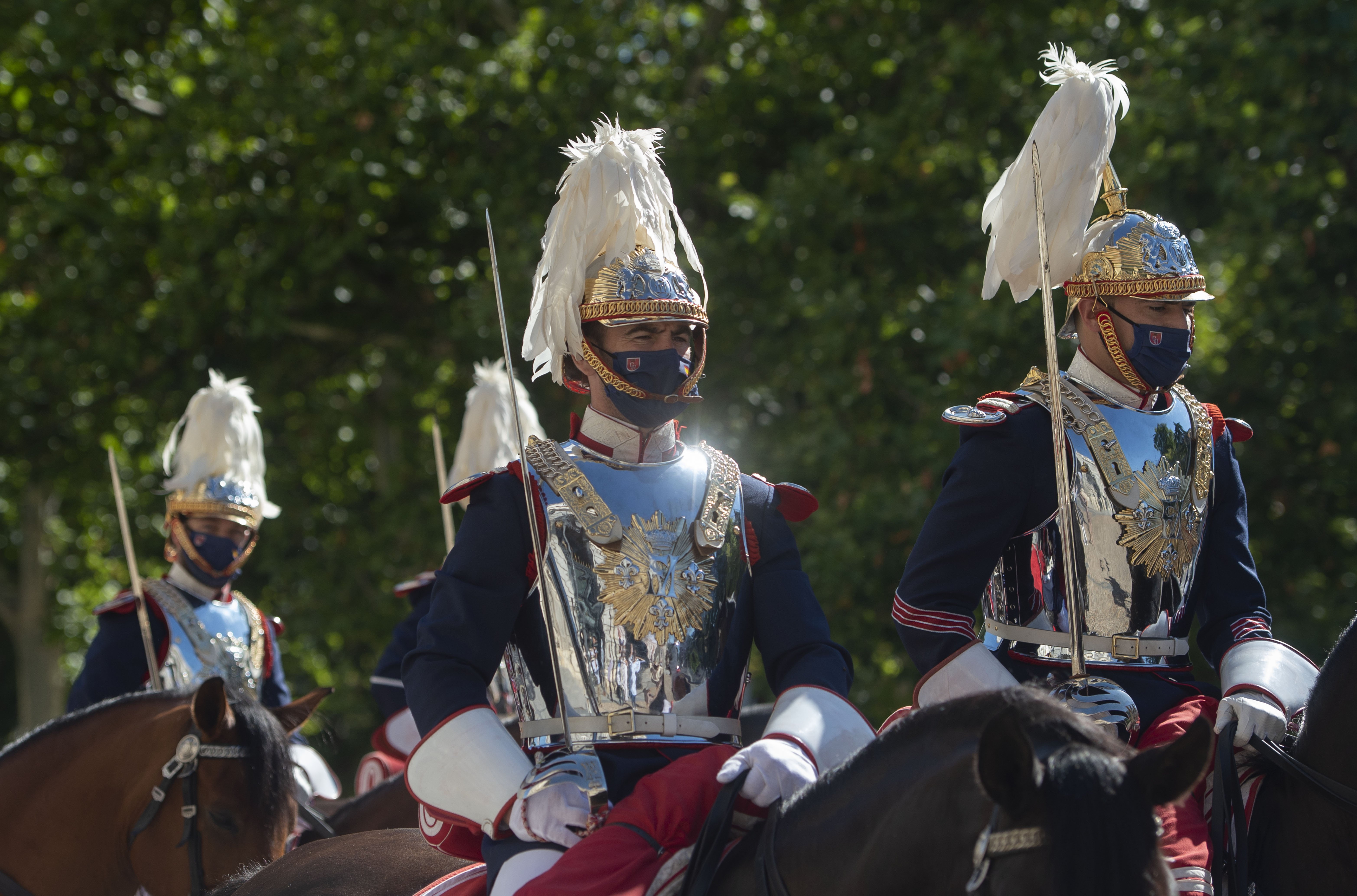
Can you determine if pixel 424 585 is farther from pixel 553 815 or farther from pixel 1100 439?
pixel 553 815

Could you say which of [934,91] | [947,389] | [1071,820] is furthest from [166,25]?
[1071,820]

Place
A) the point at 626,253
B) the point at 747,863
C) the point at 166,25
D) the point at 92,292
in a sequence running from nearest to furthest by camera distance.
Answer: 1. the point at 747,863
2. the point at 626,253
3. the point at 92,292
4. the point at 166,25

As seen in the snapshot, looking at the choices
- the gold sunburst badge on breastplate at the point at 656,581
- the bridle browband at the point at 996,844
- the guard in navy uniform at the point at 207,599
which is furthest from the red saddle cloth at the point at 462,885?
the guard in navy uniform at the point at 207,599

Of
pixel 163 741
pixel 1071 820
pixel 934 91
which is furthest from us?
pixel 934 91

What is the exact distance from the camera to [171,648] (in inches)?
248

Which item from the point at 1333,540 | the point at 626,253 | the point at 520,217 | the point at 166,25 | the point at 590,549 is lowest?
the point at 1333,540

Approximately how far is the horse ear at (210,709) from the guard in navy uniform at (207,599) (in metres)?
1.05

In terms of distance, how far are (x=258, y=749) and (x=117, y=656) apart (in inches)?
69.0

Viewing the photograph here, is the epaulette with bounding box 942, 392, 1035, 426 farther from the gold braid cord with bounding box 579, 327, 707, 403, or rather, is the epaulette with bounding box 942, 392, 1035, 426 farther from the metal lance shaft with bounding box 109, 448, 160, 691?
the metal lance shaft with bounding box 109, 448, 160, 691

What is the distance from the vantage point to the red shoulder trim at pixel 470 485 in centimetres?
332

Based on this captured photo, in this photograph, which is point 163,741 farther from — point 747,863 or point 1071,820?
point 1071,820

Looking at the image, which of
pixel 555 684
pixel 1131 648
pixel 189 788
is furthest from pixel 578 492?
pixel 189 788

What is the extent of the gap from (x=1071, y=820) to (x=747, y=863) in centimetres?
80

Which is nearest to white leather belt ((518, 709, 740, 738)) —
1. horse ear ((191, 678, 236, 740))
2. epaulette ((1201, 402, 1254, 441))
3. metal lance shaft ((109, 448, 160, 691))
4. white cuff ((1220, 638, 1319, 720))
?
white cuff ((1220, 638, 1319, 720))
